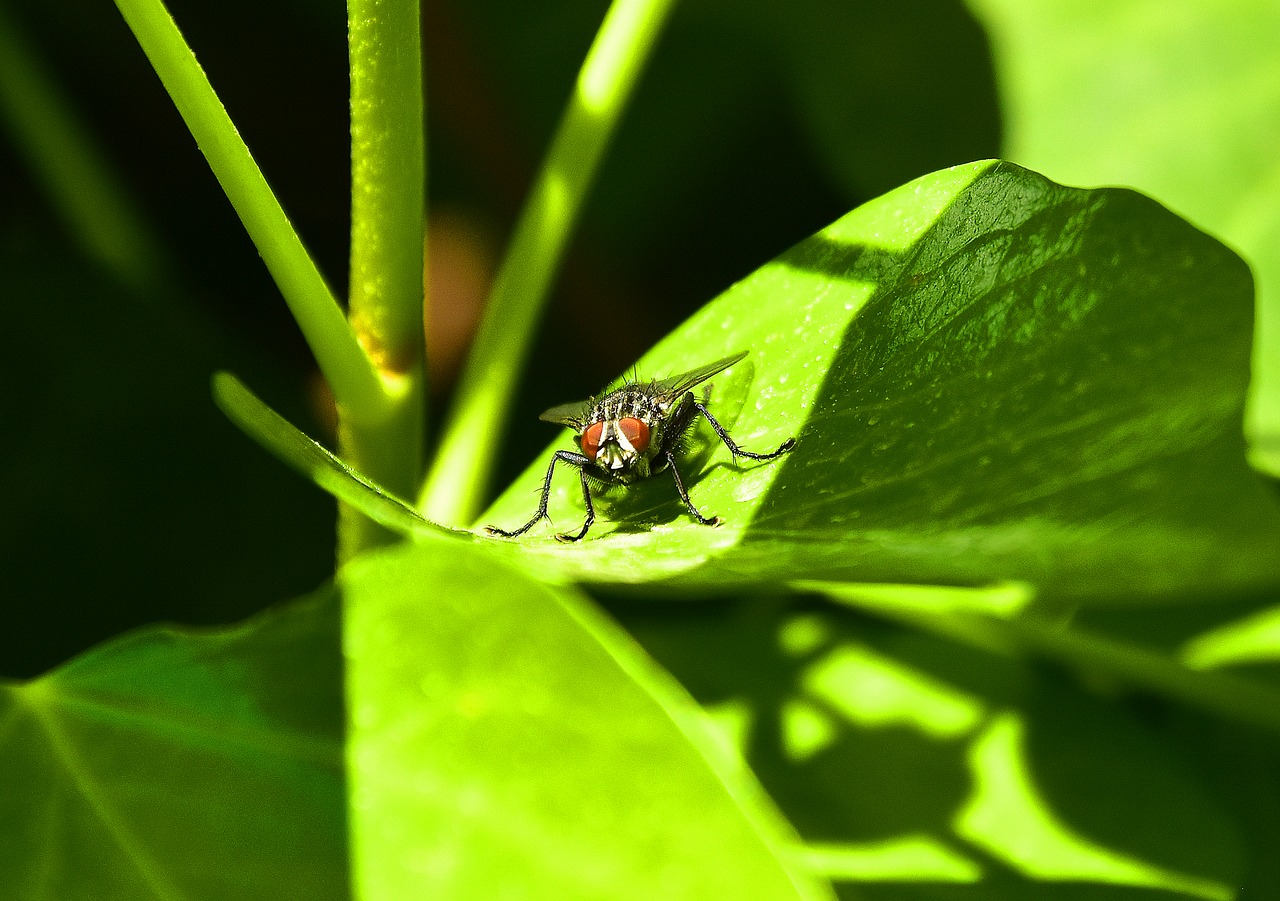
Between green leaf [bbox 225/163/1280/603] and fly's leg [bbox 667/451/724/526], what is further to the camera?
fly's leg [bbox 667/451/724/526]

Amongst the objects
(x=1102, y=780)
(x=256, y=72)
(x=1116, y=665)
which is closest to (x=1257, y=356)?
(x=1116, y=665)

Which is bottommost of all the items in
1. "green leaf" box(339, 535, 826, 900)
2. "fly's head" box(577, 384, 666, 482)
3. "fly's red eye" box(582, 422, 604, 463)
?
"fly's head" box(577, 384, 666, 482)

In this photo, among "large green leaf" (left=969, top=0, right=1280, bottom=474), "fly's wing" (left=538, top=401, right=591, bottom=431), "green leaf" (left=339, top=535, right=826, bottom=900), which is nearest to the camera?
"green leaf" (left=339, top=535, right=826, bottom=900)

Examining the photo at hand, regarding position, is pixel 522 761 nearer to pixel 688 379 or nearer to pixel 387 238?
pixel 387 238

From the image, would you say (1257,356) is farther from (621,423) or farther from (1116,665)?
(621,423)

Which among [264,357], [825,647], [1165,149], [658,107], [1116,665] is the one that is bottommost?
[264,357]

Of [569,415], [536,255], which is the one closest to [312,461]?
[536,255]

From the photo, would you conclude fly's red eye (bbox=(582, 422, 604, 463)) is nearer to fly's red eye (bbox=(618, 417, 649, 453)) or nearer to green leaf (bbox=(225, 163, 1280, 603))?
fly's red eye (bbox=(618, 417, 649, 453))

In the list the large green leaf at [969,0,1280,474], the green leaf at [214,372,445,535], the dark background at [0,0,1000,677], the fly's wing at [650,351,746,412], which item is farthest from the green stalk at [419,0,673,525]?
the large green leaf at [969,0,1280,474]
